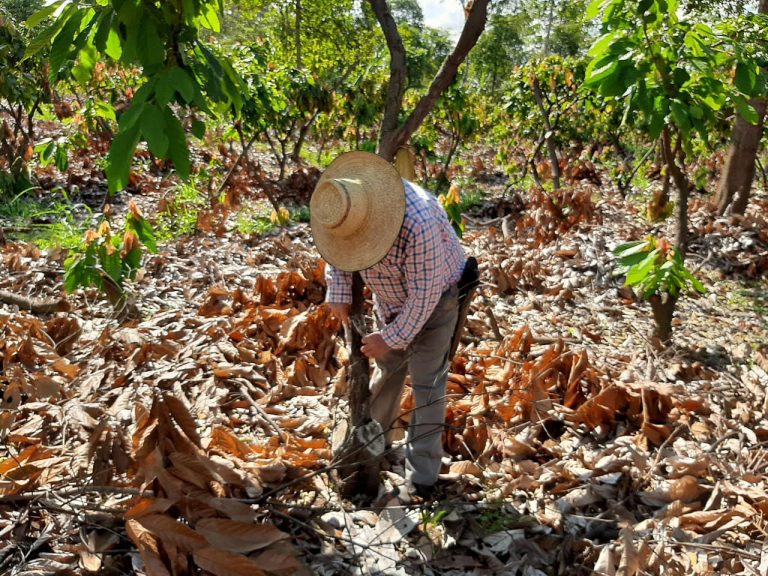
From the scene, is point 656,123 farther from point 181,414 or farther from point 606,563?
point 181,414

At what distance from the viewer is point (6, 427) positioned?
237cm

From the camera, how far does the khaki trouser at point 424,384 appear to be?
2.27 meters

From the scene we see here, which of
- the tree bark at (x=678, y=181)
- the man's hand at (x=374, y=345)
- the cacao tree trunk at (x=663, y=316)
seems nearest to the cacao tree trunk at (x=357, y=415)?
the man's hand at (x=374, y=345)

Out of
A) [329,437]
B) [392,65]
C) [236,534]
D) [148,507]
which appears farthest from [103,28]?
[329,437]

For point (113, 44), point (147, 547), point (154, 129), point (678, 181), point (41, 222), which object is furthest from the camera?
point (41, 222)

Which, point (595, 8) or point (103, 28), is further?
point (595, 8)

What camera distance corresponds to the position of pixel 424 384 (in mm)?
2377

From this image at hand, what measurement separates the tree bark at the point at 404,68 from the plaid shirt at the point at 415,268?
7.5 inches

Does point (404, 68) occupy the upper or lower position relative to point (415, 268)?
upper

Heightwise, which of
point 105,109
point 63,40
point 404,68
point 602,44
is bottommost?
point 105,109

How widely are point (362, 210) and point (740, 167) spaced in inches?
220

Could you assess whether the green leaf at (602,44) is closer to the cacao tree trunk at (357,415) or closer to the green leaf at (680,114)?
the green leaf at (680,114)

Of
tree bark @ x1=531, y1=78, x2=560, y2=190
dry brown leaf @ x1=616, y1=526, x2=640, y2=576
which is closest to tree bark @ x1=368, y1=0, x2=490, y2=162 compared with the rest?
dry brown leaf @ x1=616, y1=526, x2=640, y2=576

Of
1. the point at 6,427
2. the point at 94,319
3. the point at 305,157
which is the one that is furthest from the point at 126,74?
the point at 6,427
